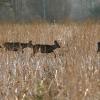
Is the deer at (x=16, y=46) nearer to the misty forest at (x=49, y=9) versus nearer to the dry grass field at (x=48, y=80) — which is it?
the dry grass field at (x=48, y=80)

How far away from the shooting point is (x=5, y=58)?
410 centimetres

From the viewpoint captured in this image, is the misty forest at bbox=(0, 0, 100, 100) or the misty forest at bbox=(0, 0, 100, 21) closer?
the misty forest at bbox=(0, 0, 100, 100)

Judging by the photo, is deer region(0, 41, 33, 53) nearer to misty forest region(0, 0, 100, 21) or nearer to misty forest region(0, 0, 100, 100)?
misty forest region(0, 0, 100, 100)

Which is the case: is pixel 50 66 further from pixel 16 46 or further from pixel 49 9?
pixel 49 9

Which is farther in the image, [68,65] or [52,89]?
[68,65]

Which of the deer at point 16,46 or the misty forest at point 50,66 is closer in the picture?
the misty forest at point 50,66

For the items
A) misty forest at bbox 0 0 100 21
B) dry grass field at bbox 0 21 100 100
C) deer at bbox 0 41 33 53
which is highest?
misty forest at bbox 0 0 100 21

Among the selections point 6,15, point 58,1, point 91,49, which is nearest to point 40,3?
point 58,1

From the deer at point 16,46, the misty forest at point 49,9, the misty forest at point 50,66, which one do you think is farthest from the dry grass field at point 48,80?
the misty forest at point 49,9

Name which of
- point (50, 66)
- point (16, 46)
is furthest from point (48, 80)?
point (16, 46)

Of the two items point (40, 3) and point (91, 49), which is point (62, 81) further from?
point (40, 3)

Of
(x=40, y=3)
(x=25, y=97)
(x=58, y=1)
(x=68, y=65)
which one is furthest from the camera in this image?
(x=58, y=1)

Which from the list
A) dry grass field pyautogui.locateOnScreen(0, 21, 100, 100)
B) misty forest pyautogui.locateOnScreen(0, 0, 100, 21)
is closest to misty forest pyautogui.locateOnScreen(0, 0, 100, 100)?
dry grass field pyautogui.locateOnScreen(0, 21, 100, 100)

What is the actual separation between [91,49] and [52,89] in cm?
234
